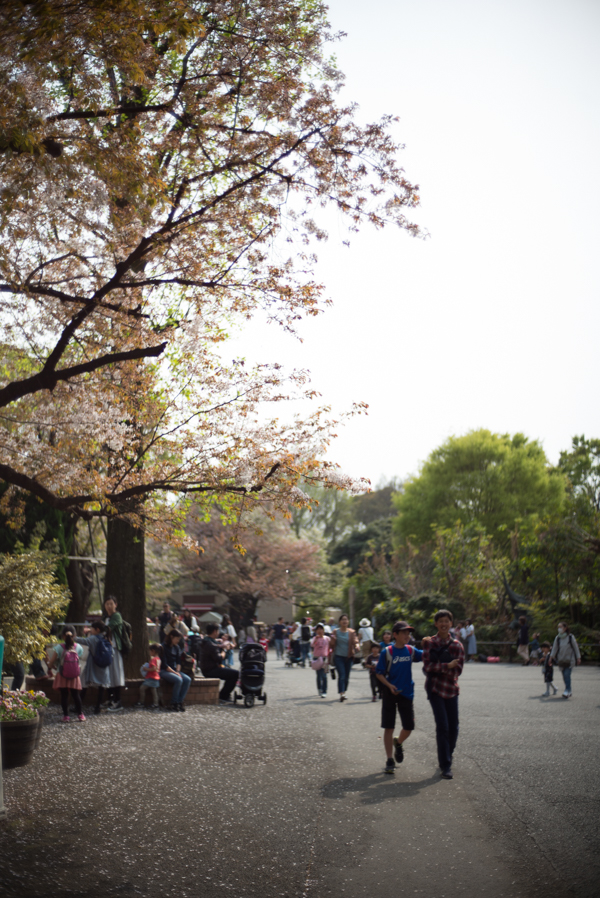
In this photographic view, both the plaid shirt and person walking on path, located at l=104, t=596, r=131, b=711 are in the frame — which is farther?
person walking on path, located at l=104, t=596, r=131, b=711

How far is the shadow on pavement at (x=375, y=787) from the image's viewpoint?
22.5 feet

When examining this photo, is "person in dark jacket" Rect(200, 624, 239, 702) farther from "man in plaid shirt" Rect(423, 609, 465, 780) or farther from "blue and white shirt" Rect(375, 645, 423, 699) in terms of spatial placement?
"man in plaid shirt" Rect(423, 609, 465, 780)

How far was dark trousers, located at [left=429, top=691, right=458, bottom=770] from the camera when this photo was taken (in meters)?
7.78

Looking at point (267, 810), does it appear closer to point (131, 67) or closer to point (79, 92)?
point (131, 67)

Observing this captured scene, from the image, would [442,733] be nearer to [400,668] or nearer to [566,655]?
[400,668]

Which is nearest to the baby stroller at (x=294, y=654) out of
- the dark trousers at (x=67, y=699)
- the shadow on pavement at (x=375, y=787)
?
the dark trousers at (x=67, y=699)

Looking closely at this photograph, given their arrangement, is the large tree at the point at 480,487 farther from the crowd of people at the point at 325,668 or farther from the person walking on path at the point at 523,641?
the crowd of people at the point at 325,668

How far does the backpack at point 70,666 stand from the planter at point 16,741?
401 centimetres

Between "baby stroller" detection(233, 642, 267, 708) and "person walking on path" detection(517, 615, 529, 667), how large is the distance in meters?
14.5

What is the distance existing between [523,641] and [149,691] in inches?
667

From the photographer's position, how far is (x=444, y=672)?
8.21 meters

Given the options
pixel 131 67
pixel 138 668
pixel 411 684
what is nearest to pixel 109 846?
pixel 411 684

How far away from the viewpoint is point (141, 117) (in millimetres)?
9117

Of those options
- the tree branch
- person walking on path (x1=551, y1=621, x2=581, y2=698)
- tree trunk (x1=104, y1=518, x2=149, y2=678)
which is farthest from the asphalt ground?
person walking on path (x1=551, y1=621, x2=581, y2=698)
